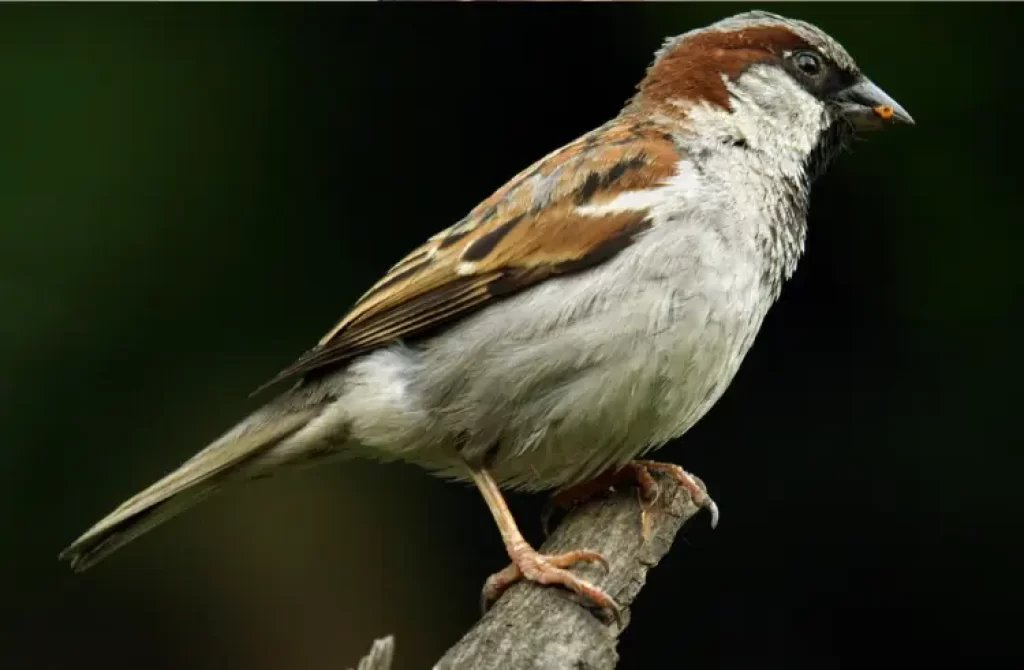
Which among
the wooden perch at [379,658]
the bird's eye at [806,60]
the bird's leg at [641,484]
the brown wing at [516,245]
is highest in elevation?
the brown wing at [516,245]

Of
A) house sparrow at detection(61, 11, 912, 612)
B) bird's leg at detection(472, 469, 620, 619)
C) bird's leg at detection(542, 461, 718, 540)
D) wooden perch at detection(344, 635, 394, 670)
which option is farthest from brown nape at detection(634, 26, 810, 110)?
wooden perch at detection(344, 635, 394, 670)

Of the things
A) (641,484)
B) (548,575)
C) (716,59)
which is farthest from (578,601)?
(716,59)

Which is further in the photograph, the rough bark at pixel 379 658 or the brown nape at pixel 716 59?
the brown nape at pixel 716 59

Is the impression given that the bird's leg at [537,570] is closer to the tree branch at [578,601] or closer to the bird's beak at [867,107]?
the tree branch at [578,601]

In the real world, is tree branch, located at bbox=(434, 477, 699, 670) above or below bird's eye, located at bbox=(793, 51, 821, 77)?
below

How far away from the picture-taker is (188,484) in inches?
65.9

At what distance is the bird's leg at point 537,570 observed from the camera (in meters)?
1.51

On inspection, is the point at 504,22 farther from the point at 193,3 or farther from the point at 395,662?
the point at 395,662

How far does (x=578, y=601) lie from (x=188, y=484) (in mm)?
490

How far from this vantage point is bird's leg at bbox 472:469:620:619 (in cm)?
151

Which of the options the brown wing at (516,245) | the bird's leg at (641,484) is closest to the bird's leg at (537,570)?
the bird's leg at (641,484)

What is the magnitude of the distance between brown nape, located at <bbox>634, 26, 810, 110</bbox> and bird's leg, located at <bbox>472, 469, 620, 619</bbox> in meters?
0.57

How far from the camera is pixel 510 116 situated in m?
2.42

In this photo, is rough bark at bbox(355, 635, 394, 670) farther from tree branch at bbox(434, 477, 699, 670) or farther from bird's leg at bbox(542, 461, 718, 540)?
bird's leg at bbox(542, 461, 718, 540)
